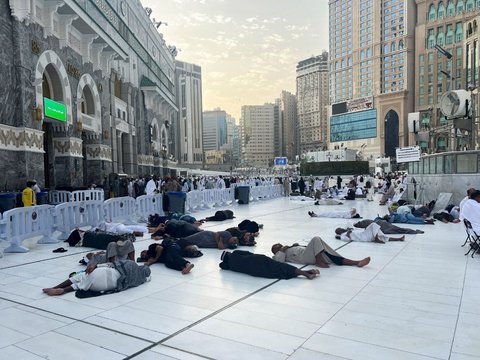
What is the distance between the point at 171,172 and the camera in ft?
127

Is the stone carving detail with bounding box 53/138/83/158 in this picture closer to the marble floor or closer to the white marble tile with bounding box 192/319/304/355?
the marble floor

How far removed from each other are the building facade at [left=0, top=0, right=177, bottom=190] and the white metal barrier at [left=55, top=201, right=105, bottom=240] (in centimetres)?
457

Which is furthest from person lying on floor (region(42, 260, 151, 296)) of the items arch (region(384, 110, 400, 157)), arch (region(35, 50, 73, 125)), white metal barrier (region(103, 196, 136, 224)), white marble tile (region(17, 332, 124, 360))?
arch (region(384, 110, 400, 157))

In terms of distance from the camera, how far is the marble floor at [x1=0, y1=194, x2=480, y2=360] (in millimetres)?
3135

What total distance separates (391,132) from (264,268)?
92.3m

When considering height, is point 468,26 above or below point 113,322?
above

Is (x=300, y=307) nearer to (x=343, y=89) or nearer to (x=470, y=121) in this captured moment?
(x=470, y=121)

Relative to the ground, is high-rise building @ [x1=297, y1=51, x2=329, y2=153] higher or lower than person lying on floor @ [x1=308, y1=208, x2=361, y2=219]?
higher

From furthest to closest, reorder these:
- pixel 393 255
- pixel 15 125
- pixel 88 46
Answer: pixel 88 46
pixel 15 125
pixel 393 255

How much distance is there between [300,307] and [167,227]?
15.3 feet

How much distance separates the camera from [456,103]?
1592 cm

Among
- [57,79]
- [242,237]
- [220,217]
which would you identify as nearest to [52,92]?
[57,79]

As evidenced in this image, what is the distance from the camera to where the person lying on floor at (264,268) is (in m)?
5.29

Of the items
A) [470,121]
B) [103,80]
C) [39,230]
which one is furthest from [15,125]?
[470,121]
